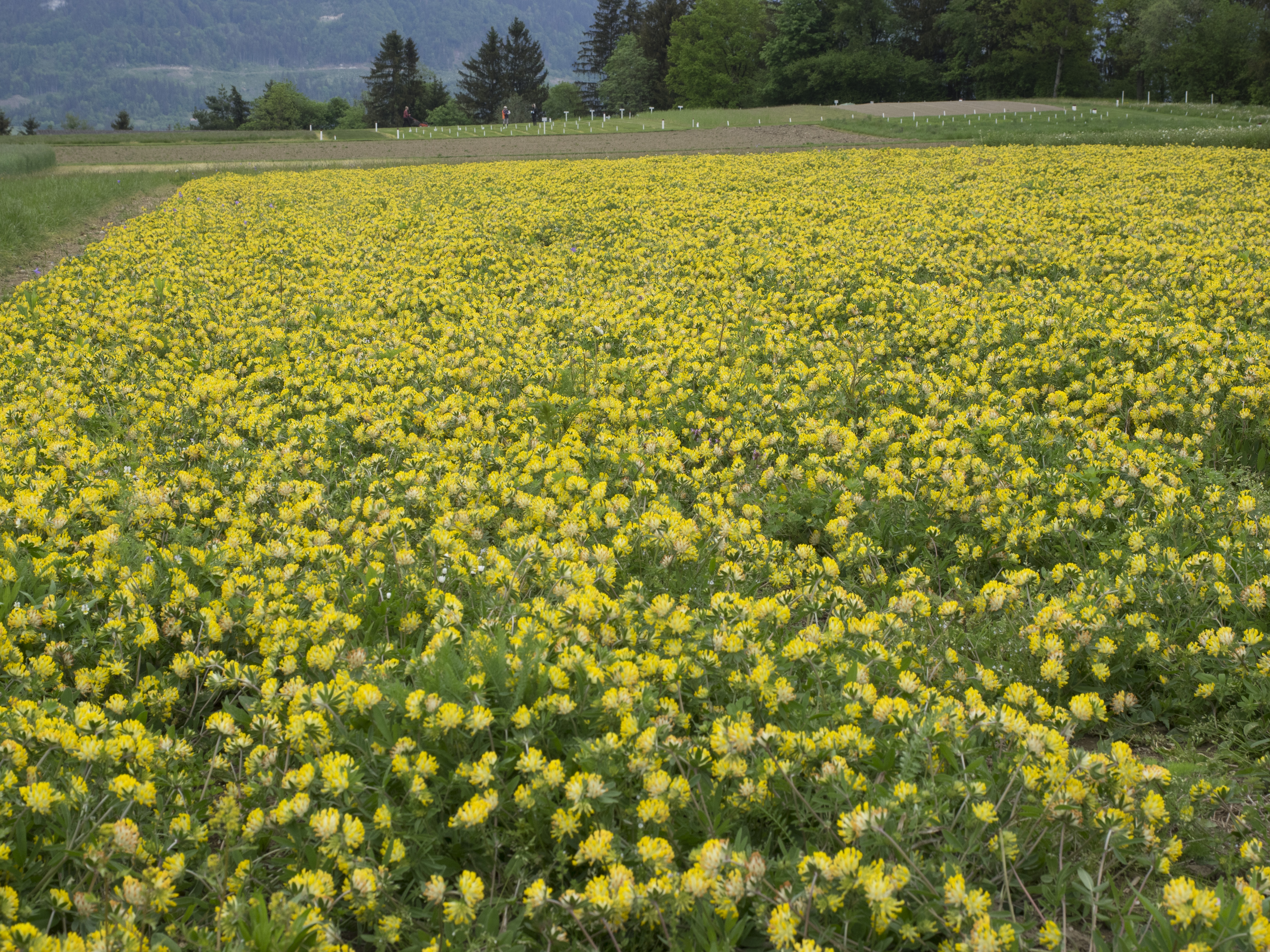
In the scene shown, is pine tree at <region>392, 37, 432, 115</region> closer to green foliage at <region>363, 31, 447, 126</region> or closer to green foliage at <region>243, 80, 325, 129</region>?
green foliage at <region>363, 31, 447, 126</region>

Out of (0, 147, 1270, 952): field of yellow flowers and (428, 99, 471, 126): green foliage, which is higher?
(428, 99, 471, 126): green foliage

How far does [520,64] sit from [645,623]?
4538 inches

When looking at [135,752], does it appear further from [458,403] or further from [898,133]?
[898,133]

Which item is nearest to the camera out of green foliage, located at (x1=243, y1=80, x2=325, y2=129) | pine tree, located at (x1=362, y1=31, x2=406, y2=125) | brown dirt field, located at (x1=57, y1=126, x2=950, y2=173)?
brown dirt field, located at (x1=57, y1=126, x2=950, y2=173)

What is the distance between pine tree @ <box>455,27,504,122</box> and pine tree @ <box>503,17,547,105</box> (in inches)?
27.3

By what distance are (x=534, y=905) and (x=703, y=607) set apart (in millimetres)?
2001

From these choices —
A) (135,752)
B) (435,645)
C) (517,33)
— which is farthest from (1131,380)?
(517,33)

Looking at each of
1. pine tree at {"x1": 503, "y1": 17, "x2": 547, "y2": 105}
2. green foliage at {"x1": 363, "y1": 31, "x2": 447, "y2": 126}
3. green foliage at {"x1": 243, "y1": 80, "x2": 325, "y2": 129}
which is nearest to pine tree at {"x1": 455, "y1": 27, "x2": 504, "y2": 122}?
pine tree at {"x1": 503, "y1": 17, "x2": 547, "y2": 105}

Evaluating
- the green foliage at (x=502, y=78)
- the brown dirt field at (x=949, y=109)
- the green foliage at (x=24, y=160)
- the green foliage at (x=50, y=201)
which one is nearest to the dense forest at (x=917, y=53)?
the green foliage at (x=502, y=78)

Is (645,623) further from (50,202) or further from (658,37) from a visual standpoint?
(658,37)

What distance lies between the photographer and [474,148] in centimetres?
4488

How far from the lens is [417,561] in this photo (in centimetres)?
420

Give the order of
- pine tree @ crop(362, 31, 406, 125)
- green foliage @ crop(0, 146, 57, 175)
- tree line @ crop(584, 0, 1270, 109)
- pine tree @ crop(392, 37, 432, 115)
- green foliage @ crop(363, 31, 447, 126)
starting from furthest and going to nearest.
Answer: pine tree @ crop(392, 37, 432, 115) → green foliage @ crop(363, 31, 447, 126) → pine tree @ crop(362, 31, 406, 125) → tree line @ crop(584, 0, 1270, 109) → green foliage @ crop(0, 146, 57, 175)

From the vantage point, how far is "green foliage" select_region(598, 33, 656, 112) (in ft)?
310
